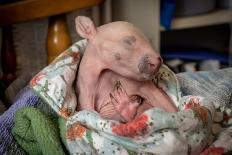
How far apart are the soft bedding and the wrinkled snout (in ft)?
0.24

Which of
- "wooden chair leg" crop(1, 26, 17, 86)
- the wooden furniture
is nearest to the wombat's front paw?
the wooden furniture

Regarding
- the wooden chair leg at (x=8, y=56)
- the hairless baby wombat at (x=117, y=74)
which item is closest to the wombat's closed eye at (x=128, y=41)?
the hairless baby wombat at (x=117, y=74)

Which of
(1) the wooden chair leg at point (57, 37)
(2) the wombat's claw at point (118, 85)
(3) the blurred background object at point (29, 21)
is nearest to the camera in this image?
(2) the wombat's claw at point (118, 85)

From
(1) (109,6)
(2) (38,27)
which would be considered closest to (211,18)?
(1) (109,6)

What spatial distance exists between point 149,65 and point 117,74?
3.1 inches

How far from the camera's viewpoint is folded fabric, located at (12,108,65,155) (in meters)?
0.59

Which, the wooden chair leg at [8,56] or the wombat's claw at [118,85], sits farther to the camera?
the wooden chair leg at [8,56]

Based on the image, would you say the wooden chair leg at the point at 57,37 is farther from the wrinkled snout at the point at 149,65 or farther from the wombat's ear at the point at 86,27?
the wrinkled snout at the point at 149,65

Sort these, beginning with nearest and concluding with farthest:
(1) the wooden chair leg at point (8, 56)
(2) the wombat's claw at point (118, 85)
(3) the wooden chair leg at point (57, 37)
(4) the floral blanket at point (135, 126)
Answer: (4) the floral blanket at point (135, 126)
(2) the wombat's claw at point (118, 85)
(3) the wooden chair leg at point (57, 37)
(1) the wooden chair leg at point (8, 56)

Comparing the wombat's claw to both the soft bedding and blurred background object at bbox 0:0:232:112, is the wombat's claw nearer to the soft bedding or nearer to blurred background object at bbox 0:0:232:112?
the soft bedding

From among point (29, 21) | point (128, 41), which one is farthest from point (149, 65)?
point (29, 21)

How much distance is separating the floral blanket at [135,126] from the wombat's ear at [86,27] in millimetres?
47

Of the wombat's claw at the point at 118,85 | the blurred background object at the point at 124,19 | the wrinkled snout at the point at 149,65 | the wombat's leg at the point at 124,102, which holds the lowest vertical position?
the blurred background object at the point at 124,19

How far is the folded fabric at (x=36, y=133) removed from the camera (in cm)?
59
